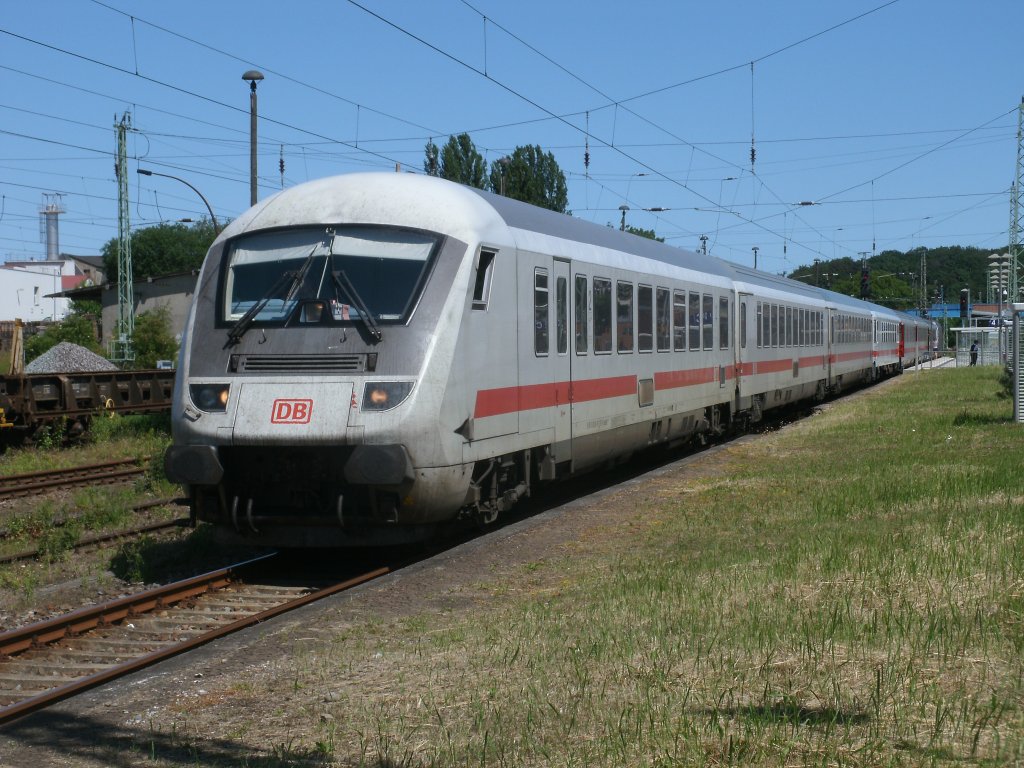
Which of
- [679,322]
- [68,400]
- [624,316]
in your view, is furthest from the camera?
[68,400]

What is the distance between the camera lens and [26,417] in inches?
874

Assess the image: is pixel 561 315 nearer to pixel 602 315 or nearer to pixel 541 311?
pixel 541 311

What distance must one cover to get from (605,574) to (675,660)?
3.11 m

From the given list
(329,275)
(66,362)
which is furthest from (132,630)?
(66,362)

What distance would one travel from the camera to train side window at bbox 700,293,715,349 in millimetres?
19141

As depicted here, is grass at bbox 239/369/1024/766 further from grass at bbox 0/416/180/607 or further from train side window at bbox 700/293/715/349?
train side window at bbox 700/293/715/349

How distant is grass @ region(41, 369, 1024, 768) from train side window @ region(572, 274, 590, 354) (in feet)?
9.38

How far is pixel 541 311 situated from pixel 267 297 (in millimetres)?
3078

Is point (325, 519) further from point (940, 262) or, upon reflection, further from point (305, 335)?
point (940, 262)

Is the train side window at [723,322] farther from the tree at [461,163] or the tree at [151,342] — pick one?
the tree at [461,163]

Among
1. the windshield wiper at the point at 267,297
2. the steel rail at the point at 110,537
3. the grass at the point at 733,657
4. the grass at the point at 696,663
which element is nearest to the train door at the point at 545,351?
the grass at the point at 733,657

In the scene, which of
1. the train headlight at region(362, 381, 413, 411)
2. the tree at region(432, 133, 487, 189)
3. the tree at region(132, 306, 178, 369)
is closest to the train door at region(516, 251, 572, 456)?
the train headlight at region(362, 381, 413, 411)

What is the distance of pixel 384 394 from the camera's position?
9.63m

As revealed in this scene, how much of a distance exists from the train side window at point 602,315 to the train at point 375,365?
652mm
